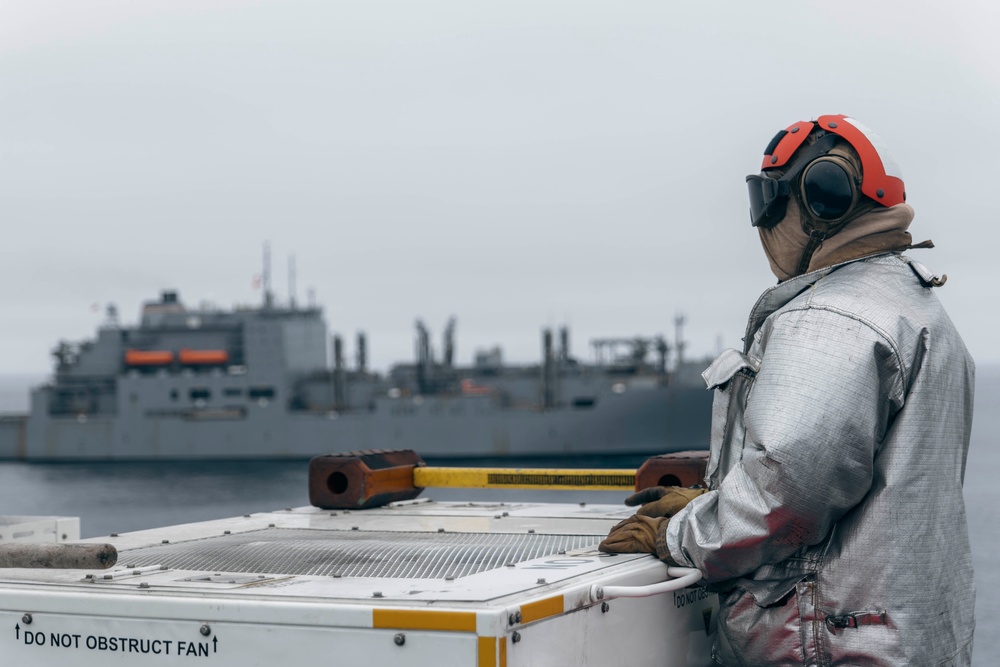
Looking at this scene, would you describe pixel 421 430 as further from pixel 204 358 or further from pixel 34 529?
pixel 34 529

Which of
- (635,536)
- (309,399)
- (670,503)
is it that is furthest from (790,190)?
(309,399)

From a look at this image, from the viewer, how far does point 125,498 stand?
1642 inches

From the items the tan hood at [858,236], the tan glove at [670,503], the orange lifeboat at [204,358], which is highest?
the tan hood at [858,236]

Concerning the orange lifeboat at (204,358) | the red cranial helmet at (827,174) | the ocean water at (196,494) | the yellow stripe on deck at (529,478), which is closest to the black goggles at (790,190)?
the red cranial helmet at (827,174)

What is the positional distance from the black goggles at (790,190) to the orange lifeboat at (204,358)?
57.6 meters

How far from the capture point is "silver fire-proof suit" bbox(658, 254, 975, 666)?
2914 millimetres

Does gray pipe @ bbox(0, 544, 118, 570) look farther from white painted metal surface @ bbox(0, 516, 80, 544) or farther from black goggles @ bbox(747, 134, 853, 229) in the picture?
black goggles @ bbox(747, 134, 853, 229)

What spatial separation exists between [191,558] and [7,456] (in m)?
61.1

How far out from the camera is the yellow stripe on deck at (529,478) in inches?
206

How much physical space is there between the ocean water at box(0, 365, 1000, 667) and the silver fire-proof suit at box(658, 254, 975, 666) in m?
18.0

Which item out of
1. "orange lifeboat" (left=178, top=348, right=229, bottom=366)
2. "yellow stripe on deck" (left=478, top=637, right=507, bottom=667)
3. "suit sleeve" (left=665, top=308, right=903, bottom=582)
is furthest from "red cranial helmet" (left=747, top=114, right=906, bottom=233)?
"orange lifeboat" (left=178, top=348, right=229, bottom=366)

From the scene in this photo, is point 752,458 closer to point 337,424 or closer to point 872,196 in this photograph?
point 872,196

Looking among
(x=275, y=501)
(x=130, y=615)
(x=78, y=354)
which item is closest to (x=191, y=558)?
(x=130, y=615)

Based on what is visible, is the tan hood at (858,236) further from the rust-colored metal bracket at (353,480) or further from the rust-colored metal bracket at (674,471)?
the rust-colored metal bracket at (353,480)
